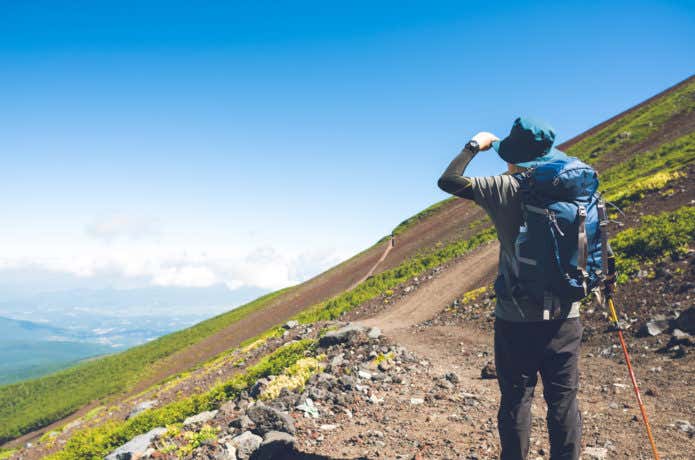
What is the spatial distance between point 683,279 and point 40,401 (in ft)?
218

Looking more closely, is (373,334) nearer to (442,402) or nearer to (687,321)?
(442,402)

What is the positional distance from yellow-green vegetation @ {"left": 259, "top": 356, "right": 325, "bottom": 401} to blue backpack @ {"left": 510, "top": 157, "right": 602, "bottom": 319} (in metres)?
6.62

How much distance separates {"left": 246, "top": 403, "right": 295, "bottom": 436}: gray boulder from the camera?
6.89 metres

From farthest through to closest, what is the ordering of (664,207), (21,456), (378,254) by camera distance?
(378,254)
(21,456)
(664,207)

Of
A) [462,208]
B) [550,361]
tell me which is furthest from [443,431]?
[462,208]

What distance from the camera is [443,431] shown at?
6496mm

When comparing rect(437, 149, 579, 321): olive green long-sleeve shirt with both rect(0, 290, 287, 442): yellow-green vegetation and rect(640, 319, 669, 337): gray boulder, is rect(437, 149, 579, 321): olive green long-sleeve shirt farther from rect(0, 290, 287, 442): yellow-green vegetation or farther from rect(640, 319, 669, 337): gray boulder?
rect(0, 290, 287, 442): yellow-green vegetation

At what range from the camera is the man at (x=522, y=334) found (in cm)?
356

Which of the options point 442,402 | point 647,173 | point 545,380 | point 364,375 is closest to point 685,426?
point 442,402

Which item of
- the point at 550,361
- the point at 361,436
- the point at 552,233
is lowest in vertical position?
the point at 361,436

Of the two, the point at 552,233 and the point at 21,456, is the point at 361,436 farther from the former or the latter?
the point at 21,456

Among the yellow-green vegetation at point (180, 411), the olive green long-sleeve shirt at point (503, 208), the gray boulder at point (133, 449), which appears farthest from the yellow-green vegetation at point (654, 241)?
the gray boulder at point (133, 449)

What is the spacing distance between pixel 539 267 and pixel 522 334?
0.61 metres

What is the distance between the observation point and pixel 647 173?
28.8 metres
